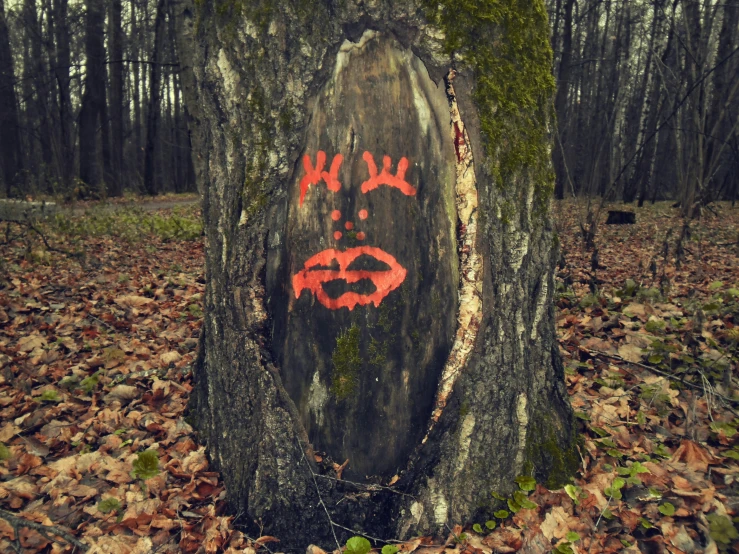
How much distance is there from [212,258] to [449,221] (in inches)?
40.6

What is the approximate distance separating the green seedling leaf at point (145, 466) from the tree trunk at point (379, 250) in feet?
1.77

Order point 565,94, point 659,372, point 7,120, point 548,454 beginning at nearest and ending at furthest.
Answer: point 548,454 < point 659,372 < point 7,120 < point 565,94

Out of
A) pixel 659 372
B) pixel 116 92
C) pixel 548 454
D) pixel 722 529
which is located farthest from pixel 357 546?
pixel 116 92

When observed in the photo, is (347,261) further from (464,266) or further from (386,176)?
(464,266)

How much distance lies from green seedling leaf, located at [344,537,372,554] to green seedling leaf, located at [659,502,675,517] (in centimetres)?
117

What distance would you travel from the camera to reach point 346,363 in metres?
2.00

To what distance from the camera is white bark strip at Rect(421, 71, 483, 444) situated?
1.91 m

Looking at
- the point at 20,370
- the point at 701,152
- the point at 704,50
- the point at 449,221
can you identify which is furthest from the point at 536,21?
the point at 704,50

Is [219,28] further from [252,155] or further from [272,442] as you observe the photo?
[272,442]

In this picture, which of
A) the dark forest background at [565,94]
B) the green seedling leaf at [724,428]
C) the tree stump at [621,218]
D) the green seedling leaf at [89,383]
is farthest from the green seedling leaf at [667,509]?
the tree stump at [621,218]

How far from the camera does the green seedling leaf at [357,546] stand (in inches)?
77.7

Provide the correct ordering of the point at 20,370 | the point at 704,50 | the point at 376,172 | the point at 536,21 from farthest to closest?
the point at 704,50 → the point at 20,370 → the point at 536,21 → the point at 376,172

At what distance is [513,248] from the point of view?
6.57ft

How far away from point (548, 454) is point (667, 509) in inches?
18.6
